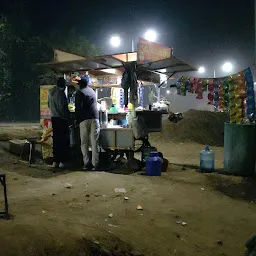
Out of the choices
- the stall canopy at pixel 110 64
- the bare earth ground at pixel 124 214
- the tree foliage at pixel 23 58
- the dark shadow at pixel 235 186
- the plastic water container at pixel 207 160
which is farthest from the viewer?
the tree foliage at pixel 23 58

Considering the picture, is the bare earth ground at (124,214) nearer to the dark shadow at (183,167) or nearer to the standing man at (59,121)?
the standing man at (59,121)

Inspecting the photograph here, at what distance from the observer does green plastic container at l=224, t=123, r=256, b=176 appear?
8250 millimetres

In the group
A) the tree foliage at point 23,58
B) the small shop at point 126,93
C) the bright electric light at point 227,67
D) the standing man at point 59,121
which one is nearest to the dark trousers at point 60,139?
the standing man at point 59,121

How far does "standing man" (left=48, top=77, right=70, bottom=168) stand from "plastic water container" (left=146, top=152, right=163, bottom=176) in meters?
2.41

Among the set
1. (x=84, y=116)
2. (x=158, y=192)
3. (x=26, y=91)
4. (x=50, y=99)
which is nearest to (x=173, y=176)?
(x=158, y=192)

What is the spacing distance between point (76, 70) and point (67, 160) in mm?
3007

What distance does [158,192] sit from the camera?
6.54 meters

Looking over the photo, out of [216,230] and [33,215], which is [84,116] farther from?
[216,230]

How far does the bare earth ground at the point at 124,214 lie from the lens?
371 centimetres

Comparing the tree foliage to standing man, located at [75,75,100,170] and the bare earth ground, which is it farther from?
the bare earth ground

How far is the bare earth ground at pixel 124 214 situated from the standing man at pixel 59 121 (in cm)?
66

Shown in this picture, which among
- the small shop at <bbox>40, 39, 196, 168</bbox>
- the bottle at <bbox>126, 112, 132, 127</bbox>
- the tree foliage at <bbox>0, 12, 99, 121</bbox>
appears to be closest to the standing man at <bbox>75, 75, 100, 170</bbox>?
the small shop at <bbox>40, 39, 196, 168</bbox>

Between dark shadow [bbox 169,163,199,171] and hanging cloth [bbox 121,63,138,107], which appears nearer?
hanging cloth [bbox 121,63,138,107]

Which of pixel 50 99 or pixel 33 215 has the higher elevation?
pixel 50 99
